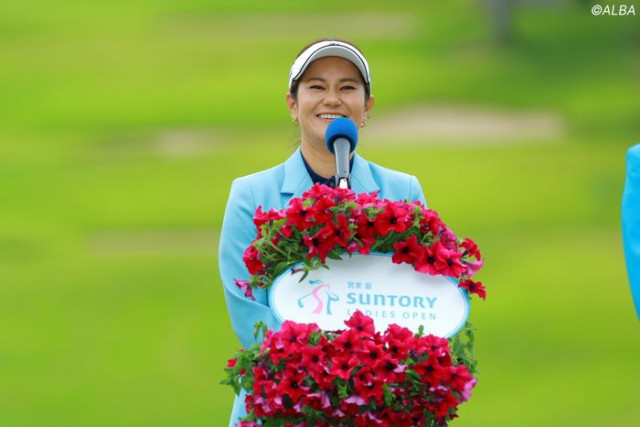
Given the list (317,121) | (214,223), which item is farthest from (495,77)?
(317,121)

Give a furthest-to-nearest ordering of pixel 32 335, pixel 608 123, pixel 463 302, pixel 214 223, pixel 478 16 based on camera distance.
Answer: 1. pixel 478 16
2. pixel 608 123
3. pixel 214 223
4. pixel 32 335
5. pixel 463 302

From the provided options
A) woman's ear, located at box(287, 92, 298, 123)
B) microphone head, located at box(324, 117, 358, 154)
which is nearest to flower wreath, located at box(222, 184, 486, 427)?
microphone head, located at box(324, 117, 358, 154)

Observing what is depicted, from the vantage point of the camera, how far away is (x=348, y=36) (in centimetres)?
1959

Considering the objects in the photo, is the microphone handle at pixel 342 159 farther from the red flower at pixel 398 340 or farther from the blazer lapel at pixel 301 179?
the red flower at pixel 398 340

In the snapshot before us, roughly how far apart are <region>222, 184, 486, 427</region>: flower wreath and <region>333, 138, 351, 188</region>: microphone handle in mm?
126

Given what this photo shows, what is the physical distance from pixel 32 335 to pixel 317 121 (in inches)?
296

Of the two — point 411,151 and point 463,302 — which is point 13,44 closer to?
point 411,151

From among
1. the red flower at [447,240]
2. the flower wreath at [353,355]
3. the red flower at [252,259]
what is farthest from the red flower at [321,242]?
the red flower at [447,240]

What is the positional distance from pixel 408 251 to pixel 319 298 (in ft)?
0.63

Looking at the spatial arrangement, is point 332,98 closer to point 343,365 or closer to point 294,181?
point 294,181

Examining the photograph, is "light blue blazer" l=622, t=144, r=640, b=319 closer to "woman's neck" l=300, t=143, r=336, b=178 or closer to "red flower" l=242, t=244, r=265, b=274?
"woman's neck" l=300, t=143, r=336, b=178

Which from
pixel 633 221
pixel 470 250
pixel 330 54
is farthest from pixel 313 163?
pixel 633 221

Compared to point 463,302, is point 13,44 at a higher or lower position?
higher

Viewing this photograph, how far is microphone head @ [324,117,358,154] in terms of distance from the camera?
10.2 feet
